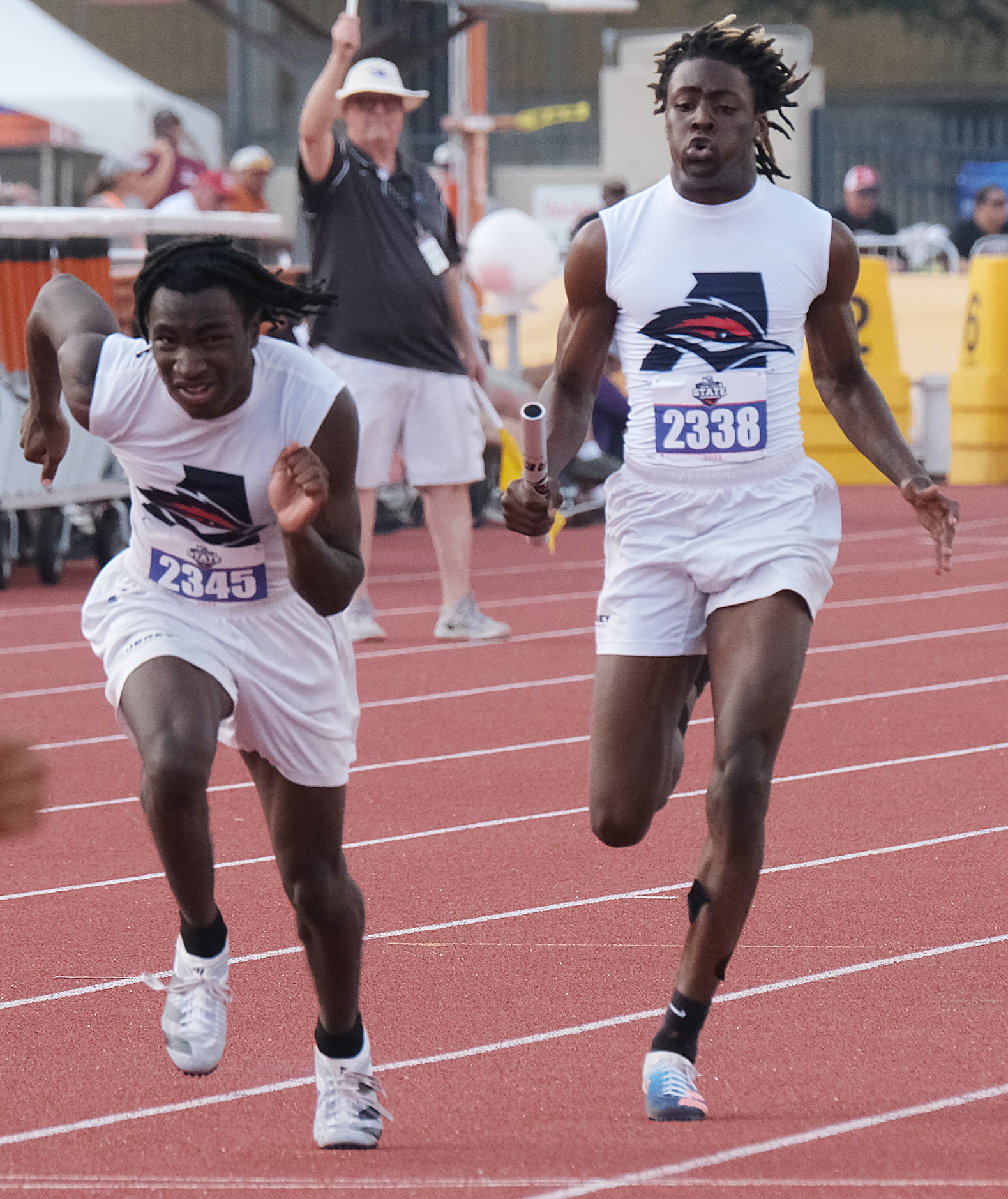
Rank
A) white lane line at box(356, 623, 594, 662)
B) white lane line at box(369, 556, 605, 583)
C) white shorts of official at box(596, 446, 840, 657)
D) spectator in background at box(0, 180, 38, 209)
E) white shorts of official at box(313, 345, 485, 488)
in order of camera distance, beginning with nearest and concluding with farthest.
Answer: white shorts of official at box(596, 446, 840, 657) → white shorts of official at box(313, 345, 485, 488) → white lane line at box(356, 623, 594, 662) → white lane line at box(369, 556, 605, 583) → spectator in background at box(0, 180, 38, 209)

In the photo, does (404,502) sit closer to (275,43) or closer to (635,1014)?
(275,43)

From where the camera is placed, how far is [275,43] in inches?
761

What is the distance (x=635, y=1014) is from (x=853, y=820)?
1.94 meters

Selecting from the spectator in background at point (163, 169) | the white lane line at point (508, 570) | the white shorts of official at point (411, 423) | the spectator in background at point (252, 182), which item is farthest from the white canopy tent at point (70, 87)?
the white shorts of official at point (411, 423)

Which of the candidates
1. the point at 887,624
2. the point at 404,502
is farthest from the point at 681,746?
the point at 404,502

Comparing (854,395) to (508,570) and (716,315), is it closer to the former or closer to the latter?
(716,315)

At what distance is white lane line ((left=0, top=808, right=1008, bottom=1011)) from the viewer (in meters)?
4.98

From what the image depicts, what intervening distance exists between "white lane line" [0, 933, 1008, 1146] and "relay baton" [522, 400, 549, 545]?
116 centimetres

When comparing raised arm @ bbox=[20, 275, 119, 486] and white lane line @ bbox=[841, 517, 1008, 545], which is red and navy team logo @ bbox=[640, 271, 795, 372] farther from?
white lane line @ bbox=[841, 517, 1008, 545]

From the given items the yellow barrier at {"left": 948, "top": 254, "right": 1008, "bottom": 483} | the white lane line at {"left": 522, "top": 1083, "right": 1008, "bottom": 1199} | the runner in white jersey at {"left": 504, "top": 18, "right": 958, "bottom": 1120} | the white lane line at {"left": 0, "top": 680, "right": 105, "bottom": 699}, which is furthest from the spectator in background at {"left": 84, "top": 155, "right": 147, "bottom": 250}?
the white lane line at {"left": 522, "top": 1083, "right": 1008, "bottom": 1199}

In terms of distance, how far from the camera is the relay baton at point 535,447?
13.9 ft

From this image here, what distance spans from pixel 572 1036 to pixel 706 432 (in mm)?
1302

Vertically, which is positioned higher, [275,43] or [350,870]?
[275,43]

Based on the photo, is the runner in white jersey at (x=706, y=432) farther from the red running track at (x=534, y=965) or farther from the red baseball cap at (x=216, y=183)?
the red baseball cap at (x=216, y=183)
